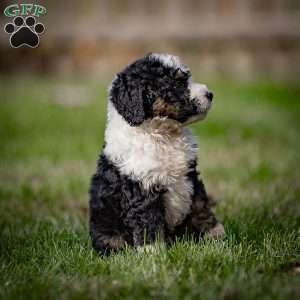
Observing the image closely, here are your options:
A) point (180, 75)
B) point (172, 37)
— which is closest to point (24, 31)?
point (180, 75)

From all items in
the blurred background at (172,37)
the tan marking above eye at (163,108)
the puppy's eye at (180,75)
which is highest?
the blurred background at (172,37)

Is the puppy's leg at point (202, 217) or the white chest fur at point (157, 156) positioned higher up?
the white chest fur at point (157, 156)

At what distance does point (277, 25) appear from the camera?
51.8 ft

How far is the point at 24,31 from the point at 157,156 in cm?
158

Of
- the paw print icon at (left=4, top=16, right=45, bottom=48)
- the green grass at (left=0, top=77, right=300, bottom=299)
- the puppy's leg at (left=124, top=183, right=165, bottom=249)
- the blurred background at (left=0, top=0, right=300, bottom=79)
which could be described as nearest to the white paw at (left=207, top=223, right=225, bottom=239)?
the green grass at (left=0, top=77, right=300, bottom=299)

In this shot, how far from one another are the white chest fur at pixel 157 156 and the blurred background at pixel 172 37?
1105 cm

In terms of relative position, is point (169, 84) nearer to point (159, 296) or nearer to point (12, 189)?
point (159, 296)

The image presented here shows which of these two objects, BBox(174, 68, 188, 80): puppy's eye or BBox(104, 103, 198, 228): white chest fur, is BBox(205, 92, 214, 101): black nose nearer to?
BBox(174, 68, 188, 80): puppy's eye

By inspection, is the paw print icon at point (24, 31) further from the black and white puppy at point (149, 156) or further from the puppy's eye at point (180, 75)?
the puppy's eye at point (180, 75)

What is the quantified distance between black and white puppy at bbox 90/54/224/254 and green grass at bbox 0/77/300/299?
0.24m

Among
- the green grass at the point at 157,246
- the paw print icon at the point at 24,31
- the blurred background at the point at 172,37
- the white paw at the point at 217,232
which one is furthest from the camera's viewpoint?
the blurred background at the point at 172,37

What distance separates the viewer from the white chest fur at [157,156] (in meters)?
4.48

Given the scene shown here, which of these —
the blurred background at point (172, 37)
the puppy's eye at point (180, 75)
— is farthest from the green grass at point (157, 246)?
the blurred background at point (172, 37)

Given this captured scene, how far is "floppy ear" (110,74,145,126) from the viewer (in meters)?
4.51
